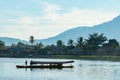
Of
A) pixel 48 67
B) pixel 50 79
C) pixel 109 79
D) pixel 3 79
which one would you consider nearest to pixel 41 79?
pixel 50 79

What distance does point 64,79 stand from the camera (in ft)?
288

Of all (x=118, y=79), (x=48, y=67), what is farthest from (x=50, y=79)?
(x=48, y=67)

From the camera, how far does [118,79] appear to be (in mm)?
89312

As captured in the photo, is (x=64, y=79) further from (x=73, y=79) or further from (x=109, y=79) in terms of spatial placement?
(x=109, y=79)

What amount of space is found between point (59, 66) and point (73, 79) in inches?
2174

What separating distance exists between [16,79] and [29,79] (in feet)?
9.74

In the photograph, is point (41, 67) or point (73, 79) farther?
point (41, 67)

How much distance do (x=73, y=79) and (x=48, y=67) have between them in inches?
2089

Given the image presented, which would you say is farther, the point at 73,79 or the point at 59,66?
the point at 59,66

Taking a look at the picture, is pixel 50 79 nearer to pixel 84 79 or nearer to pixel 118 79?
pixel 84 79

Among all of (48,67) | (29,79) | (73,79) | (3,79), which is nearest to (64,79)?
(73,79)

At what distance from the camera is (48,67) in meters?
141

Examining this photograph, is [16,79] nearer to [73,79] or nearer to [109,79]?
[73,79]

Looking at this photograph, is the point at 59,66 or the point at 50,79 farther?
the point at 59,66
